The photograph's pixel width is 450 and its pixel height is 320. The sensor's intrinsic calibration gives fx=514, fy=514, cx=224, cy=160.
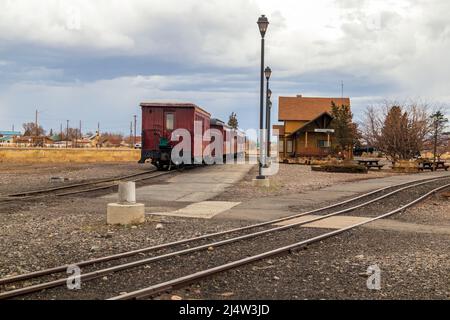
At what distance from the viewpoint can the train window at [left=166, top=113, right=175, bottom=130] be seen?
27344 millimetres

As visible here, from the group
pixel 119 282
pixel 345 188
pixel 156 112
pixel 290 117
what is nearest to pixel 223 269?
pixel 119 282

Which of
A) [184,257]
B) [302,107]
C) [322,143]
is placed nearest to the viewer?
[184,257]

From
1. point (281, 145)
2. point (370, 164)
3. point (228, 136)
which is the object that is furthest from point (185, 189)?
point (281, 145)

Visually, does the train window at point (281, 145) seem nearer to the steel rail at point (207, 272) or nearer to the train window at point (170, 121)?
the train window at point (170, 121)

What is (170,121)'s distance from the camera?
2741 cm

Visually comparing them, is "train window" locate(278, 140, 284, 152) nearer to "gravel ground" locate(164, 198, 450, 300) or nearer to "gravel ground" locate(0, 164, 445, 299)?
"gravel ground" locate(0, 164, 445, 299)

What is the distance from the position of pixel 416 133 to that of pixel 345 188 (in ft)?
75.5

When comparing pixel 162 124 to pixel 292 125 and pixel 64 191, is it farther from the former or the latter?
pixel 292 125

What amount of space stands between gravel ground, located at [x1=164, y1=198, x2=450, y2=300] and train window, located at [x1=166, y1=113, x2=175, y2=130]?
735 inches

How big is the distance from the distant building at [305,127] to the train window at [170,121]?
2121 centimetres

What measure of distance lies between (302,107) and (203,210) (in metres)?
50.1

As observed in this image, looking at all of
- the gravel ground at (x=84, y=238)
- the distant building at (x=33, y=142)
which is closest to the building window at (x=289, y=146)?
the gravel ground at (x=84, y=238)

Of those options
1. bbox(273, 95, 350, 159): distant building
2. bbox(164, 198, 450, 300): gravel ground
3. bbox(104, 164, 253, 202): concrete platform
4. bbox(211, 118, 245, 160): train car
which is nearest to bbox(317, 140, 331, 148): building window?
bbox(273, 95, 350, 159): distant building

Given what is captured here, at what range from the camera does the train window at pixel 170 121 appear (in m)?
27.3
